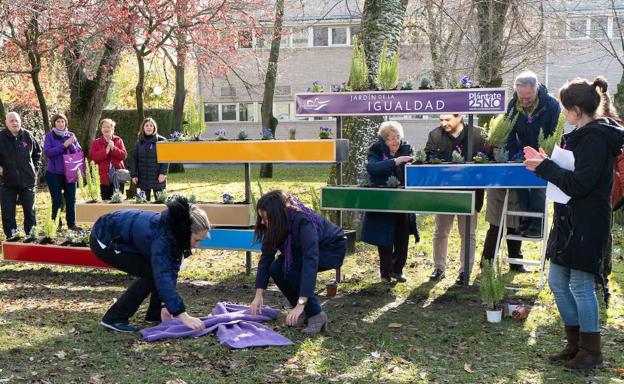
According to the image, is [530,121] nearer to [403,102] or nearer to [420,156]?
[420,156]

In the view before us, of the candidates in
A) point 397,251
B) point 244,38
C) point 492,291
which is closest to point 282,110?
point 244,38

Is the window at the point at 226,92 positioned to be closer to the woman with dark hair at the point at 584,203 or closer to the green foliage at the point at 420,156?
the green foliage at the point at 420,156

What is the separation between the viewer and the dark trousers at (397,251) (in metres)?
7.89

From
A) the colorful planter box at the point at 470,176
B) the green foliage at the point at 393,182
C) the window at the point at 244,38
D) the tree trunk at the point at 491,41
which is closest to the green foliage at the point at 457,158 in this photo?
the colorful planter box at the point at 470,176

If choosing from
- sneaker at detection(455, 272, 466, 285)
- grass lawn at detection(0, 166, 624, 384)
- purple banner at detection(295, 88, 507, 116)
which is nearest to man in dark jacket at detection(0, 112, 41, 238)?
grass lawn at detection(0, 166, 624, 384)

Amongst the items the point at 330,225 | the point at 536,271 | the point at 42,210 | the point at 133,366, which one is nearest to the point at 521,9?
the point at 536,271

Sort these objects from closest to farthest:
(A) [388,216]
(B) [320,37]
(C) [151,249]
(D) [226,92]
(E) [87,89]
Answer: (C) [151,249], (A) [388,216], (E) [87,89], (B) [320,37], (D) [226,92]

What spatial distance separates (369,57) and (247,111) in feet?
78.8

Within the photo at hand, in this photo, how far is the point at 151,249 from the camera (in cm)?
566

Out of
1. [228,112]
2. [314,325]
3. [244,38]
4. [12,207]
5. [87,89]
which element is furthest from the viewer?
[228,112]

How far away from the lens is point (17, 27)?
13.4 metres

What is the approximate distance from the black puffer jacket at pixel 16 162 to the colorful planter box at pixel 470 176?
5.41m

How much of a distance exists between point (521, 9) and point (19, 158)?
36.5 ft

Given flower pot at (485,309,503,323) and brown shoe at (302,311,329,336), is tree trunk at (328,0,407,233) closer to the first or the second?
flower pot at (485,309,503,323)
